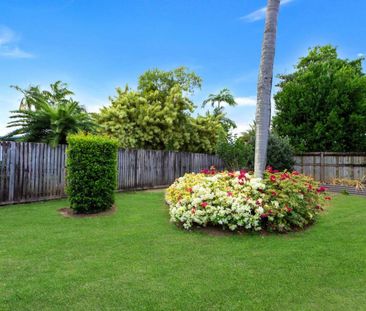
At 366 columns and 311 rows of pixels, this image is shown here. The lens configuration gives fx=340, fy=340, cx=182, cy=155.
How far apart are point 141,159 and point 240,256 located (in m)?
8.88

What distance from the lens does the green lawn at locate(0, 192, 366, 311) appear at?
3.10m

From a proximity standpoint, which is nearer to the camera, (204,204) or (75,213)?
(204,204)

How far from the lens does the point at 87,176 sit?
23.7 feet

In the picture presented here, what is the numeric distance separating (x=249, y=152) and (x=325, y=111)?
20.9 feet

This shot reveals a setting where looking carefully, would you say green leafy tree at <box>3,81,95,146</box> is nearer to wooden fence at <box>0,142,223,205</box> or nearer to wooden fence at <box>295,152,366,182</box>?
wooden fence at <box>0,142,223,205</box>

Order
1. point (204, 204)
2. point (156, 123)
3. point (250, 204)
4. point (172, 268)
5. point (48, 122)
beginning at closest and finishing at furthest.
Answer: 1. point (172, 268)
2. point (250, 204)
3. point (204, 204)
4. point (48, 122)
5. point (156, 123)

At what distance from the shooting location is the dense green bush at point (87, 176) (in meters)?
7.17

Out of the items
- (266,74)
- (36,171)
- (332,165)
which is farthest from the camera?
(332,165)

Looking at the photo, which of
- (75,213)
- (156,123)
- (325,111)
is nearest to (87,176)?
(75,213)

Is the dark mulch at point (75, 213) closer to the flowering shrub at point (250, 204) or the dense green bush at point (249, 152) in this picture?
the flowering shrub at point (250, 204)

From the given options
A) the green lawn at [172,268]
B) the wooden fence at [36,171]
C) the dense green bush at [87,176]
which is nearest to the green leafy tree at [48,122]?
the wooden fence at [36,171]

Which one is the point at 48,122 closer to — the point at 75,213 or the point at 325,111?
the point at 75,213

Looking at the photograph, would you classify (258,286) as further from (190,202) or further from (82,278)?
(190,202)

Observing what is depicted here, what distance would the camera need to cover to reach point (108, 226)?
6152 millimetres
